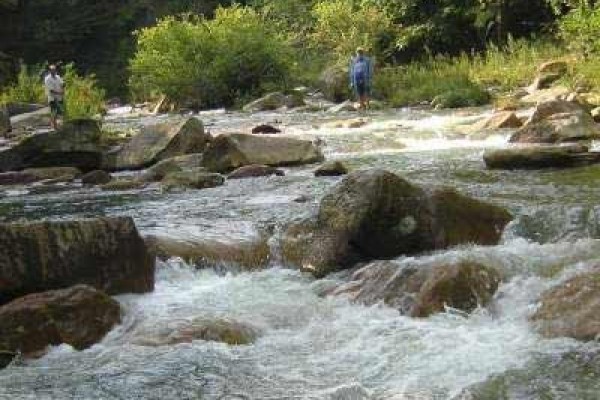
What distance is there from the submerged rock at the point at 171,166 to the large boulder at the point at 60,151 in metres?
1.42

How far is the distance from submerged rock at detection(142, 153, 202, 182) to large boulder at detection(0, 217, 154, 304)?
17.4 feet

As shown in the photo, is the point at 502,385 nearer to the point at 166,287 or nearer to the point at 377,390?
the point at 377,390

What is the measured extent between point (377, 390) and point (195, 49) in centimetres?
2336

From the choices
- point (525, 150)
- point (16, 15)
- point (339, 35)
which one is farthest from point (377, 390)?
point (16, 15)

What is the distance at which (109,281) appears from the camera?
22.3 ft

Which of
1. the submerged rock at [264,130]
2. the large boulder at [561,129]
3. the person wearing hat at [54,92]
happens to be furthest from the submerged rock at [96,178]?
the person wearing hat at [54,92]

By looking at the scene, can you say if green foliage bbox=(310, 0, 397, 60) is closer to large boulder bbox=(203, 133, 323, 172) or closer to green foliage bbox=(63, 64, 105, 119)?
green foliage bbox=(63, 64, 105, 119)

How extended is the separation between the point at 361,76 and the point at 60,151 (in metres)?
9.89

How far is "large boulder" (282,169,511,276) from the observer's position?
7.46 metres

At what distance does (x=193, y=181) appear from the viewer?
11.4 meters

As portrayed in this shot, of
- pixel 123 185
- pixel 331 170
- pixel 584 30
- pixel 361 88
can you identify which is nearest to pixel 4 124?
pixel 361 88

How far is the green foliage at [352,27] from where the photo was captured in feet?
94.0

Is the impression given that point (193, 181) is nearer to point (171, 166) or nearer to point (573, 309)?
point (171, 166)

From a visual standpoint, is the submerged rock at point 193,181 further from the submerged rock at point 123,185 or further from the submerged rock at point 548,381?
the submerged rock at point 548,381
